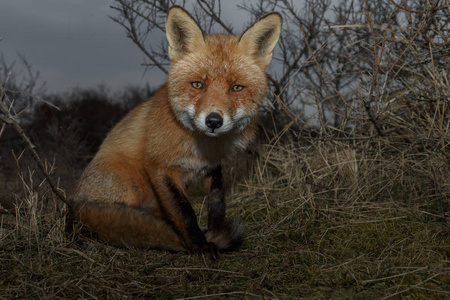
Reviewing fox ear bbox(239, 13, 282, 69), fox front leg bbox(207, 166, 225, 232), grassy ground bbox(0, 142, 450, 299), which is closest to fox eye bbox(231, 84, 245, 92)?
fox ear bbox(239, 13, 282, 69)

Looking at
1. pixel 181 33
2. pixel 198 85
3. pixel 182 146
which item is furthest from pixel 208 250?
pixel 181 33

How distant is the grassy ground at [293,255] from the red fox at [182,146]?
0.16 metres

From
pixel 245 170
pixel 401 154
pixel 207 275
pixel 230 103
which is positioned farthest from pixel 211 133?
pixel 245 170

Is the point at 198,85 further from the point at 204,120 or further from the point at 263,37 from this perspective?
the point at 263,37

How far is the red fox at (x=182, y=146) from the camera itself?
270cm

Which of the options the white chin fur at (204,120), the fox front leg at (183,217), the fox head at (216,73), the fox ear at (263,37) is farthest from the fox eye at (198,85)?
the fox front leg at (183,217)

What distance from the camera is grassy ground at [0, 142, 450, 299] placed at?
6.93 ft

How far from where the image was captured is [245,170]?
17.1 feet

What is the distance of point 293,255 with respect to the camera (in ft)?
8.52

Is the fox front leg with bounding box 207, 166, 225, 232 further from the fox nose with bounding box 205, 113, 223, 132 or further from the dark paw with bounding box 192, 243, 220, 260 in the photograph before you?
the fox nose with bounding box 205, 113, 223, 132

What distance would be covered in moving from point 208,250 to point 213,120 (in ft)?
2.75

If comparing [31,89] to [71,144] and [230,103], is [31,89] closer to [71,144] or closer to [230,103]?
[71,144]

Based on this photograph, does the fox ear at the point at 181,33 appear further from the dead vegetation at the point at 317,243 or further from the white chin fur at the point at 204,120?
the dead vegetation at the point at 317,243

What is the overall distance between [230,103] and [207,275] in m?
1.05
